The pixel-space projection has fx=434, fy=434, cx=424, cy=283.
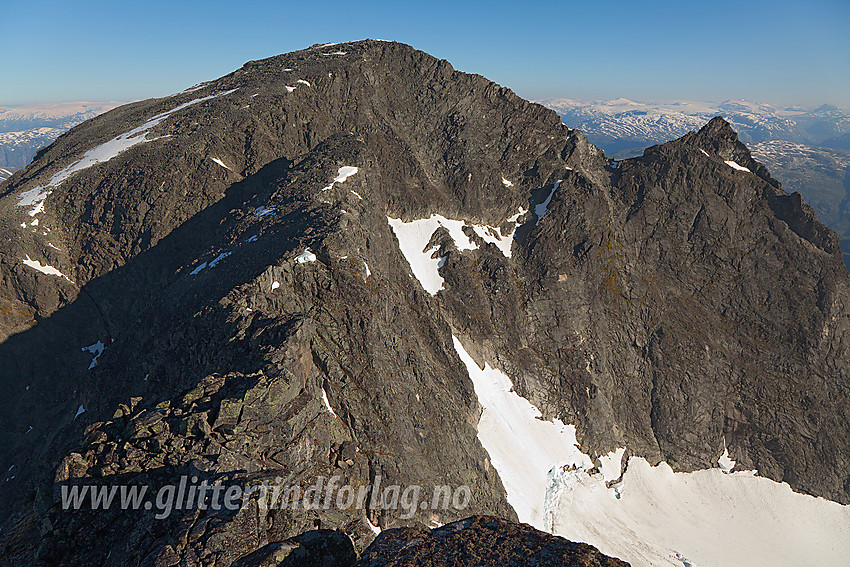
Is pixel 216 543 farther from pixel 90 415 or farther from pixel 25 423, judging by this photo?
pixel 25 423

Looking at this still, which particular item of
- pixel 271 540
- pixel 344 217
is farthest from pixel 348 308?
pixel 271 540

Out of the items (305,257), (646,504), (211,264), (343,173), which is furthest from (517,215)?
(211,264)

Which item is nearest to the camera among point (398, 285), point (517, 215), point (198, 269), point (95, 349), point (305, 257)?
point (305, 257)

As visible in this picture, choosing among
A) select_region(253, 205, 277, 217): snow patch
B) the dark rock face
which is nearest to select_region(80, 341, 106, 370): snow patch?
select_region(253, 205, 277, 217): snow patch

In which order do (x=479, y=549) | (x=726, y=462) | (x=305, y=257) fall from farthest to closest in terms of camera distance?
(x=726, y=462) < (x=305, y=257) < (x=479, y=549)

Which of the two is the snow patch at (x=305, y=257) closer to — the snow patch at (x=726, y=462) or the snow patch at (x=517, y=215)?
the snow patch at (x=517, y=215)

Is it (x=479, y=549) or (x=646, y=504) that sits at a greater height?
(x=479, y=549)

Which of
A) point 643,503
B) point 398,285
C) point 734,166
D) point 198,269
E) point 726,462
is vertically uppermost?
point 734,166

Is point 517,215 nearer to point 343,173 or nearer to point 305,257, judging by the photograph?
point 343,173
